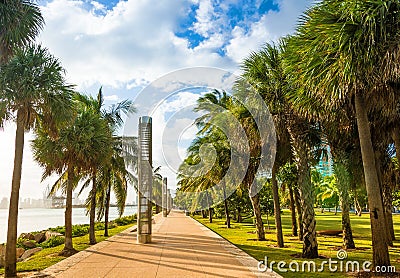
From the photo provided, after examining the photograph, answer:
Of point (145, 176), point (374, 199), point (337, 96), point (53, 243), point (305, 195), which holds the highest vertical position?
point (337, 96)

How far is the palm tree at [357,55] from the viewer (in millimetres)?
7680

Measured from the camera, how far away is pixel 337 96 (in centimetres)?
861

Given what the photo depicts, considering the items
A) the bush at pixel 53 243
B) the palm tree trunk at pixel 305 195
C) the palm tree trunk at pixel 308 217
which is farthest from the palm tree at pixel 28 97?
the bush at pixel 53 243

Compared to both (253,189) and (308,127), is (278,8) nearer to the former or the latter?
(308,127)

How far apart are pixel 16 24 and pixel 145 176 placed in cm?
981

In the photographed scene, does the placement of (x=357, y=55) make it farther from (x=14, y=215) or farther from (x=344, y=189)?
(x=14, y=215)

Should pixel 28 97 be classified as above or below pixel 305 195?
above

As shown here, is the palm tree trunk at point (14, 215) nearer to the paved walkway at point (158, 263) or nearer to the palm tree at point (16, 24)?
the paved walkway at point (158, 263)

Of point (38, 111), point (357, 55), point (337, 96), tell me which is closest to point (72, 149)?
point (38, 111)

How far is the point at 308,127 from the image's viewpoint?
12703 millimetres

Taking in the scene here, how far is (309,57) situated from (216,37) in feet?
23.2

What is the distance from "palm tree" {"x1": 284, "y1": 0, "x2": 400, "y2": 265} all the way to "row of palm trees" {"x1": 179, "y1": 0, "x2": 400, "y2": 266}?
0.02 metres

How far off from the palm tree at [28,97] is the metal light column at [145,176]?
6.73 m

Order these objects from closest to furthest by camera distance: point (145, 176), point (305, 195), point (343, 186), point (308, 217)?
1. point (308, 217)
2. point (305, 195)
3. point (343, 186)
4. point (145, 176)
